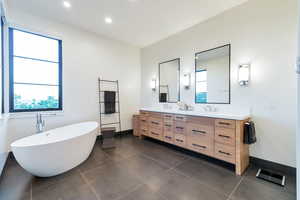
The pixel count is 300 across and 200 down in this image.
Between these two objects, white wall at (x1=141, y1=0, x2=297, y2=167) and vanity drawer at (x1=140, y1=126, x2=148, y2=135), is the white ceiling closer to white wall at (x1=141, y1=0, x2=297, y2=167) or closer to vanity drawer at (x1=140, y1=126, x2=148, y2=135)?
white wall at (x1=141, y1=0, x2=297, y2=167)

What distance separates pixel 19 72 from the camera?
272cm

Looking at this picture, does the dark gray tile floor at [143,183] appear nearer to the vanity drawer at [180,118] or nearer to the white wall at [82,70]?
the vanity drawer at [180,118]

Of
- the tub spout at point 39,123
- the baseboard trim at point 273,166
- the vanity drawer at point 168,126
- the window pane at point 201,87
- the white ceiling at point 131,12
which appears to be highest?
the white ceiling at point 131,12

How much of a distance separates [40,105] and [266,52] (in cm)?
461

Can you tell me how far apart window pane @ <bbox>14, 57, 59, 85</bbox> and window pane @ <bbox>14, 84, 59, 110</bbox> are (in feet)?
0.45

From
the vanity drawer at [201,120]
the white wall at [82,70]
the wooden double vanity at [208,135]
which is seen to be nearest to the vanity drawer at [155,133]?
the wooden double vanity at [208,135]

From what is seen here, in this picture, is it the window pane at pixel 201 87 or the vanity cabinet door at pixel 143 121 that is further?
the vanity cabinet door at pixel 143 121

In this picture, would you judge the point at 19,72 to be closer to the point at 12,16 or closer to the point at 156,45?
the point at 12,16

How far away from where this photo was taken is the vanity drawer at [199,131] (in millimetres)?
2383

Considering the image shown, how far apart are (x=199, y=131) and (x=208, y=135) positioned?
0.18 m

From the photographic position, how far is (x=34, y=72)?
290cm

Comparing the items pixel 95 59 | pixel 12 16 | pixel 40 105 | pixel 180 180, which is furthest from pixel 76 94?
pixel 180 180

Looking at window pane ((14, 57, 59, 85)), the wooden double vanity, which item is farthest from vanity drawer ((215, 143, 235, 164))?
window pane ((14, 57, 59, 85))

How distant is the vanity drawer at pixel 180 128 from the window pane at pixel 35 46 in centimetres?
324
